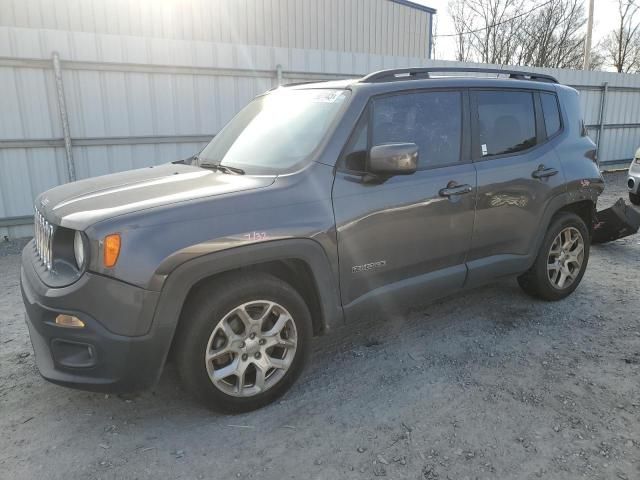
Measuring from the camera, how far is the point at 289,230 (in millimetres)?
2854

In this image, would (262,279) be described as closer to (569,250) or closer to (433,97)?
(433,97)

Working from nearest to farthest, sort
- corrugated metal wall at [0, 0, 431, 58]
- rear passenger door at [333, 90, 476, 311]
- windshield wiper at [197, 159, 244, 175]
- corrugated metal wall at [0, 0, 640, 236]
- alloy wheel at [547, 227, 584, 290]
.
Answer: rear passenger door at [333, 90, 476, 311] < windshield wiper at [197, 159, 244, 175] < alloy wheel at [547, 227, 584, 290] < corrugated metal wall at [0, 0, 640, 236] < corrugated metal wall at [0, 0, 431, 58]

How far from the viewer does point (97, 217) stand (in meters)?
2.56

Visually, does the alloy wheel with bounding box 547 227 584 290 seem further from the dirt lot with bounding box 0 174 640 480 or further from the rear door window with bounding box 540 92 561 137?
the rear door window with bounding box 540 92 561 137

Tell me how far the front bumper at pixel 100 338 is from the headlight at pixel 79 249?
0.35 ft

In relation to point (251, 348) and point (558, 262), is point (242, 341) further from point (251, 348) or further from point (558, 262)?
point (558, 262)

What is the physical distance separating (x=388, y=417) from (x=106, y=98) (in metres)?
6.48

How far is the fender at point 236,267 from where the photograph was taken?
2555 mm

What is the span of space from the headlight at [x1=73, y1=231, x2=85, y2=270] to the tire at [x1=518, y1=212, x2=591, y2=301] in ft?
11.8

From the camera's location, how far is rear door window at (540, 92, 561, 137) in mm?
4363

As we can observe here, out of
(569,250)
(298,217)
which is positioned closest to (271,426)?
(298,217)

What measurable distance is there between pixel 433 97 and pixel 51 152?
584 centimetres

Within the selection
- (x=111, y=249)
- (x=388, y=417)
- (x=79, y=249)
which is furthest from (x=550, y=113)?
(x=79, y=249)

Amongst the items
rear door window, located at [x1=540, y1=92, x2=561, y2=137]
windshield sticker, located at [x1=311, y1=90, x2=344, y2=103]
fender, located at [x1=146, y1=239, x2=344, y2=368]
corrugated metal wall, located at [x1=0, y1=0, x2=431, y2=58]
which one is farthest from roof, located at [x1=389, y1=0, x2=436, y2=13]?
fender, located at [x1=146, y1=239, x2=344, y2=368]
